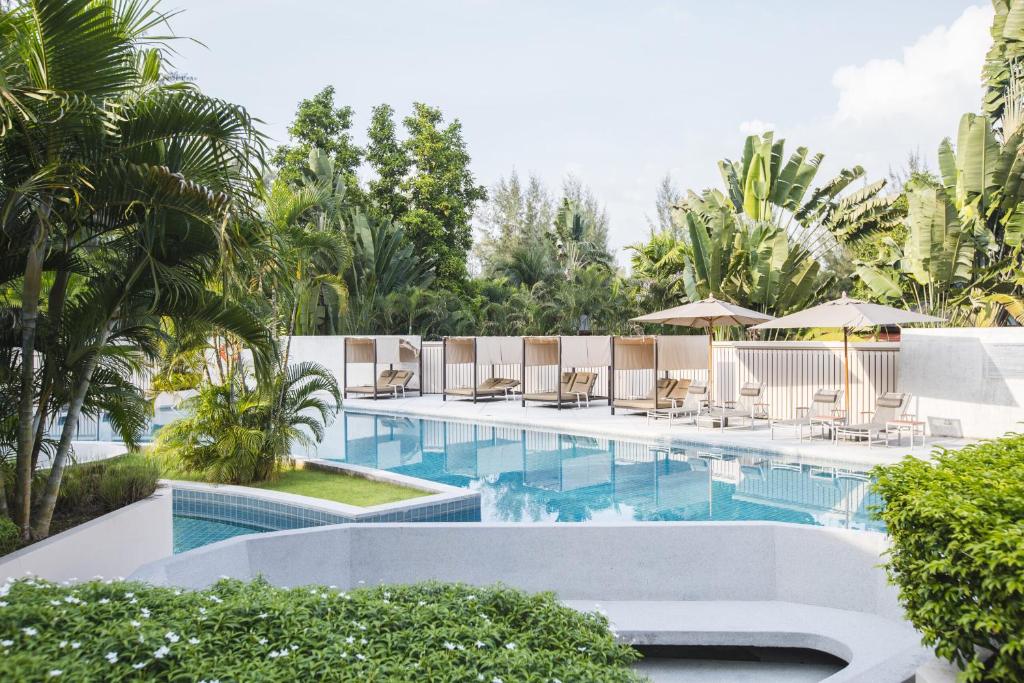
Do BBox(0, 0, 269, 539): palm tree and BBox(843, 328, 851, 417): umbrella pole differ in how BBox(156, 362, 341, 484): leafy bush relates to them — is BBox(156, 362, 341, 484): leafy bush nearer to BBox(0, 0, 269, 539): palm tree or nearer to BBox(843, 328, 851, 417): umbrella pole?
BBox(0, 0, 269, 539): palm tree

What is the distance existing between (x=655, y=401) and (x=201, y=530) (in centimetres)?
982

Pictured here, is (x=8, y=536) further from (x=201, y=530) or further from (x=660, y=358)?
(x=660, y=358)

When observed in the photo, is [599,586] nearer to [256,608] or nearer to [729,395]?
[256,608]

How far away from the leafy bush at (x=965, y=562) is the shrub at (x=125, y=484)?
17.0ft

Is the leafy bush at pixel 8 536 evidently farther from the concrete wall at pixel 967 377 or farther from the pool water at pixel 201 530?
the concrete wall at pixel 967 377

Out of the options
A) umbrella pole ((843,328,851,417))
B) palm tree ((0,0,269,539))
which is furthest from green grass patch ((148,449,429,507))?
umbrella pole ((843,328,851,417))

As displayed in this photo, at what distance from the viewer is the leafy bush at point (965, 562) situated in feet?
9.05

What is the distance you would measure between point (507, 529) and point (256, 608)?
2.97 metres

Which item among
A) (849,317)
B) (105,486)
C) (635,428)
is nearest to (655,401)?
(635,428)

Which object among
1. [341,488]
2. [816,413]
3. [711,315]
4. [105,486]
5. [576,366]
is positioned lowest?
Answer: [341,488]

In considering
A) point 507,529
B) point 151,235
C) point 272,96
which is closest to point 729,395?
point 507,529

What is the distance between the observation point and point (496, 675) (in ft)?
10.5

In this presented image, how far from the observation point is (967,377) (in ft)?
42.2

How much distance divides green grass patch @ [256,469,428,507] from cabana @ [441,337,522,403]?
10017mm
